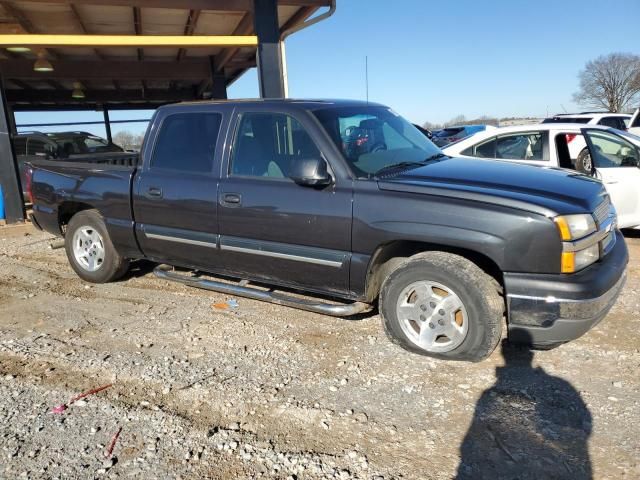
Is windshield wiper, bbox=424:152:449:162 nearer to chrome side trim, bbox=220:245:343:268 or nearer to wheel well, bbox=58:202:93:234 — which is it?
chrome side trim, bbox=220:245:343:268

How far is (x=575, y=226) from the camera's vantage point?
3.02m

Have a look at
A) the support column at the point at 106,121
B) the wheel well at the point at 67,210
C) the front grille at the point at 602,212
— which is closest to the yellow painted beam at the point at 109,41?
the wheel well at the point at 67,210

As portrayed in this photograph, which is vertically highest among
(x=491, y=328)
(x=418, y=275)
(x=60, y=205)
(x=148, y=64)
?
(x=148, y=64)

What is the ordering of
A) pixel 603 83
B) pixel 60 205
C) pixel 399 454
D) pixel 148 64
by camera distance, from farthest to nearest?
1. pixel 603 83
2. pixel 148 64
3. pixel 60 205
4. pixel 399 454

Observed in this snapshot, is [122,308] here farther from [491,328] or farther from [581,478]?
[581,478]

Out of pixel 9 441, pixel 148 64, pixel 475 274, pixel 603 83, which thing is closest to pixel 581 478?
pixel 475 274

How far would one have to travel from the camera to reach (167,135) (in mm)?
4586

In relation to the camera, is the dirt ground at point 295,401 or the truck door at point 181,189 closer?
the dirt ground at point 295,401

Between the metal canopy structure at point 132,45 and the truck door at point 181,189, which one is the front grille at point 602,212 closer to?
the truck door at point 181,189

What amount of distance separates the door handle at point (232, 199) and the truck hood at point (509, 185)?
1.21 m

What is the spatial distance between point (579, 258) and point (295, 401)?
1944 mm

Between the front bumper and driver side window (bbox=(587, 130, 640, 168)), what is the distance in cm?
381

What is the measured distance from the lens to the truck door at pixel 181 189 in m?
4.25

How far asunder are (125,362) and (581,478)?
292 cm
